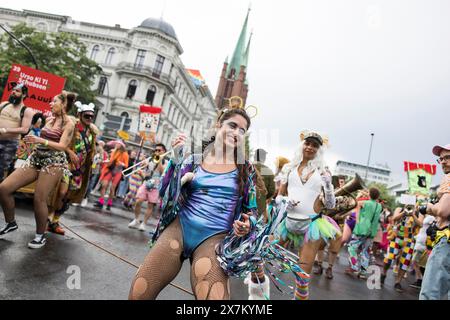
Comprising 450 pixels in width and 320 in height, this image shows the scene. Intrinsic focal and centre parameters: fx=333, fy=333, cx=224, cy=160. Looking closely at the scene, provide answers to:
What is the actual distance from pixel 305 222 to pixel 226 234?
1.88m

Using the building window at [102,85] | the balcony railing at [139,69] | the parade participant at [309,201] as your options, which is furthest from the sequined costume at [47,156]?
the building window at [102,85]

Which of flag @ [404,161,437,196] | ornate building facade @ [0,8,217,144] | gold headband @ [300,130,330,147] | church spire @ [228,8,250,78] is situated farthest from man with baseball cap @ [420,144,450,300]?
church spire @ [228,8,250,78]

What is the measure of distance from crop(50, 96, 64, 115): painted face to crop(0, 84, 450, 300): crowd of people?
1 centimetres

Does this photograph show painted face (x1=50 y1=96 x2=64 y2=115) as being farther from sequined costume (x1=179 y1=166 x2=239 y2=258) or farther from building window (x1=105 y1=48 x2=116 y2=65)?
building window (x1=105 y1=48 x2=116 y2=65)

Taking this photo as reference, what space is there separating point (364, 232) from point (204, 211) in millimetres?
6531

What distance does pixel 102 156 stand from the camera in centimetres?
1084

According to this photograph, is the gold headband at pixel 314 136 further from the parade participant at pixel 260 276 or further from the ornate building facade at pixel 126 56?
the ornate building facade at pixel 126 56

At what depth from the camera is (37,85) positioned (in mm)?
9344

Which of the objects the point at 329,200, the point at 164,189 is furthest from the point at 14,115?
the point at 329,200

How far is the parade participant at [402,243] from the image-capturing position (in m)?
7.32

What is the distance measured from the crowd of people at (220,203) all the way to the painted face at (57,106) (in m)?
0.01

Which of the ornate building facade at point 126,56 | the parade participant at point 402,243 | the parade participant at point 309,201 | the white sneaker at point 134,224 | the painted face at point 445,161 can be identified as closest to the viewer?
the painted face at point 445,161

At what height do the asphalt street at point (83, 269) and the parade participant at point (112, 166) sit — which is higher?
the parade participant at point (112, 166)

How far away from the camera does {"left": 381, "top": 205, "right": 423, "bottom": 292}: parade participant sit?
24.0 feet
